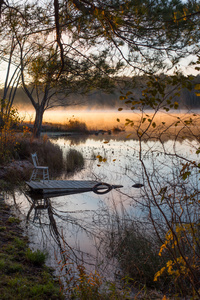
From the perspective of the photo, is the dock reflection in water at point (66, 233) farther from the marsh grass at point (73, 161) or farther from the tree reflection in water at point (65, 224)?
the marsh grass at point (73, 161)

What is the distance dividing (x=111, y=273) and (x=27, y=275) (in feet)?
3.67

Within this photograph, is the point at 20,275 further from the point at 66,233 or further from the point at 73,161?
the point at 73,161

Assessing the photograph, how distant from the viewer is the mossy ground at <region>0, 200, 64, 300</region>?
311 centimetres

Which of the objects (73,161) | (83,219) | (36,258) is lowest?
(83,219)

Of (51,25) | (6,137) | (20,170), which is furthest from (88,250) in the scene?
(6,137)

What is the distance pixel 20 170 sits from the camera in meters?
10.3

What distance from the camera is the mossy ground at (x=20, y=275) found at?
10.2ft

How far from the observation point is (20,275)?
3.54 meters

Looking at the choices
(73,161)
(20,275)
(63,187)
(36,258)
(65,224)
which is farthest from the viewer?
(73,161)

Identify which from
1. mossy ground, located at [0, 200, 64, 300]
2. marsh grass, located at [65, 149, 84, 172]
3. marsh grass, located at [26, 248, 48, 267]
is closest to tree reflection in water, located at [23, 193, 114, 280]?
marsh grass, located at [26, 248, 48, 267]

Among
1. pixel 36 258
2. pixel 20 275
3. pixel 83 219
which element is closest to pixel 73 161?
pixel 83 219

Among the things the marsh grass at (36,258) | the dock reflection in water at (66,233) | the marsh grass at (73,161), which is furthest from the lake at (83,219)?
the marsh grass at (73,161)

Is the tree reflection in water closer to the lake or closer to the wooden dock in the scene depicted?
the lake

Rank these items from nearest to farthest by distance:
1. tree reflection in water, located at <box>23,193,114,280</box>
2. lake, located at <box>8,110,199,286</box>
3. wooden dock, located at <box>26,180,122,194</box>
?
lake, located at <box>8,110,199,286</box> → tree reflection in water, located at <box>23,193,114,280</box> → wooden dock, located at <box>26,180,122,194</box>
